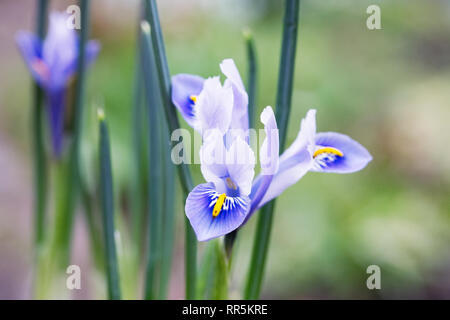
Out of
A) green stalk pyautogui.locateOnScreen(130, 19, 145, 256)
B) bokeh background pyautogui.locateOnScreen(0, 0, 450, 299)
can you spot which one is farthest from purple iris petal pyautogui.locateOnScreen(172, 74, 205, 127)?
bokeh background pyautogui.locateOnScreen(0, 0, 450, 299)

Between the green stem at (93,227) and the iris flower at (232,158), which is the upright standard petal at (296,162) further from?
the green stem at (93,227)

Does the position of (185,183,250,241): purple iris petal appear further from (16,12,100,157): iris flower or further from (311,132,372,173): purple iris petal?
(16,12,100,157): iris flower

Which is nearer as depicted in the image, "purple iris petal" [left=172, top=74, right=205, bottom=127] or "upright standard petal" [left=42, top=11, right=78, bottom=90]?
"purple iris petal" [left=172, top=74, right=205, bottom=127]

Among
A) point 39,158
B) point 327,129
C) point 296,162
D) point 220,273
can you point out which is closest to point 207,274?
point 220,273

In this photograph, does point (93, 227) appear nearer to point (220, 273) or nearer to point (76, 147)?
point (76, 147)

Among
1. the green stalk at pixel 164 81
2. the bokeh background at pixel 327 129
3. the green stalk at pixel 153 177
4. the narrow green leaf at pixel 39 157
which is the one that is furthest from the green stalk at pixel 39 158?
the green stalk at pixel 164 81

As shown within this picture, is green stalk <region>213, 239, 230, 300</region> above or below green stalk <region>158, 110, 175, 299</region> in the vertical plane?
below
